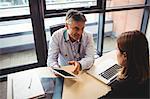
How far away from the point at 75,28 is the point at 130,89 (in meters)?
0.81

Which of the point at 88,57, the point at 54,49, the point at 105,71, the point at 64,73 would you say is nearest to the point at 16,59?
the point at 54,49

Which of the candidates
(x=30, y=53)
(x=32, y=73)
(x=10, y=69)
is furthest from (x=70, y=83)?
(x=30, y=53)

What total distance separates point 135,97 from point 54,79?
2.12 feet

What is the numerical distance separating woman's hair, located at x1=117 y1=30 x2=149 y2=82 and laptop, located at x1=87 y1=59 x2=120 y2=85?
34cm

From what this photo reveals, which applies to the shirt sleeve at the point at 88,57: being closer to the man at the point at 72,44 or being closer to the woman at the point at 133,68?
the man at the point at 72,44

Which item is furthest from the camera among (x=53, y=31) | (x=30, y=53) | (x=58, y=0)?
(x=30, y=53)

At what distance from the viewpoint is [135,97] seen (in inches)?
35.2

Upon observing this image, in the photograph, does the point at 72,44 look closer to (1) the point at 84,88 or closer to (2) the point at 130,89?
(1) the point at 84,88

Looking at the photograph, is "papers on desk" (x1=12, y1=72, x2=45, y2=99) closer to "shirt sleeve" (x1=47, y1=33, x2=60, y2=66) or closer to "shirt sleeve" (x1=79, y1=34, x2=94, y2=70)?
"shirt sleeve" (x1=47, y1=33, x2=60, y2=66)

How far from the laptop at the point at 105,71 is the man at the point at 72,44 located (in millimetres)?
82

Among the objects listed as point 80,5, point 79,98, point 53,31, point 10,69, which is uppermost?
point 80,5

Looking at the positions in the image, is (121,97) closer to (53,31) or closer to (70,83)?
(70,83)

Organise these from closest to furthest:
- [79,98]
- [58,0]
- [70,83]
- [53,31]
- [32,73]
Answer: [79,98] < [70,83] < [32,73] < [53,31] < [58,0]

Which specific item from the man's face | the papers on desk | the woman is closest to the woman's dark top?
the woman
